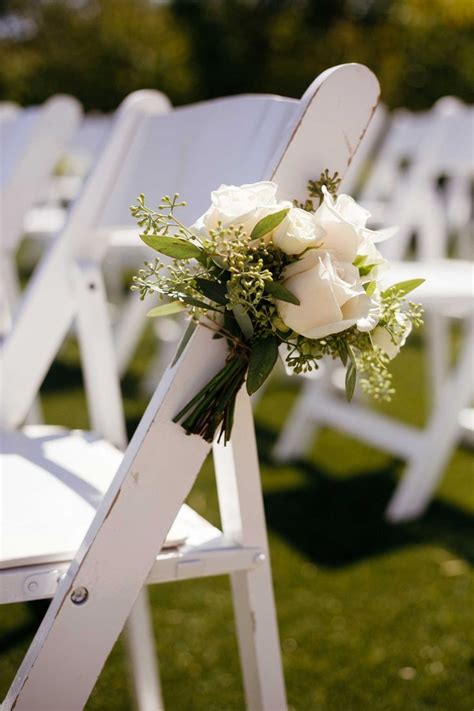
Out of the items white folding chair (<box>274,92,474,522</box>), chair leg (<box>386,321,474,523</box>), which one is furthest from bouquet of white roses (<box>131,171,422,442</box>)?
chair leg (<box>386,321,474,523</box>)

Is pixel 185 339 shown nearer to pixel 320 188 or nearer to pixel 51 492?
pixel 320 188

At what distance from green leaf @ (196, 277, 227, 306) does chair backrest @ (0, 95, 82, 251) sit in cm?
86

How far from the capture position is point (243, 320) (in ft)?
2.86

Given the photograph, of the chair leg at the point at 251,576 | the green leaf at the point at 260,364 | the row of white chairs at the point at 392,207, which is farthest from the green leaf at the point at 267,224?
the row of white chairs at the point at 392,207

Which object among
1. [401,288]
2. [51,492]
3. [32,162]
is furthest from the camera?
[32,162]

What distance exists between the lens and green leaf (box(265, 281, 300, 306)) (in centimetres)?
84

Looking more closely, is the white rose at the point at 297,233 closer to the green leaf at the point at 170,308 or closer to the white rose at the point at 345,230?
the white rose at the point at 345,230

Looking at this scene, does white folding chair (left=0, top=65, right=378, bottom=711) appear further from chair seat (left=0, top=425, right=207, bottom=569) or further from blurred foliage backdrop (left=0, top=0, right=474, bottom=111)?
blurred foliage backdrop (left=0, top=0, right=474, bottom=111)

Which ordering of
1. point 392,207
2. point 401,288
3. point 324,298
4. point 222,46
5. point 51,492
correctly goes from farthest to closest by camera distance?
point 222,46, point 392,207, point 51,492, point 401,288, point 324,298

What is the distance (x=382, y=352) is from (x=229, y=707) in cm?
87

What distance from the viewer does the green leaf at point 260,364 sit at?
2.83ft

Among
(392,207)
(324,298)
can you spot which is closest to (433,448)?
(392,207)

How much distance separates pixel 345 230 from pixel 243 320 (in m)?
0.13

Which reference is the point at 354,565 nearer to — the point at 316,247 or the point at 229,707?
the point at 229,707
